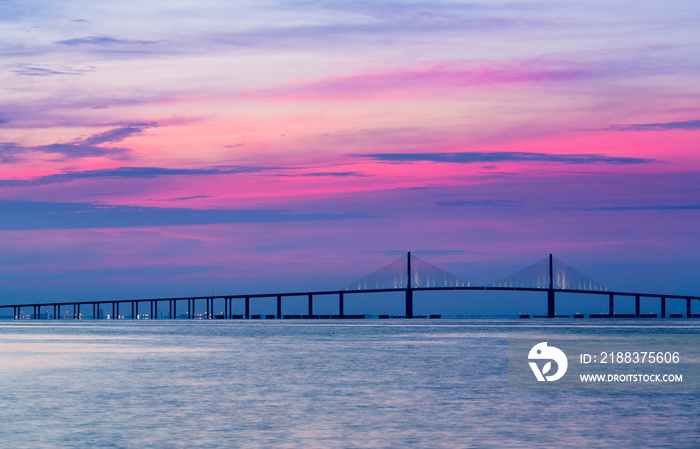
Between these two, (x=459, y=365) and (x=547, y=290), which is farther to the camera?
(x=547, y=290)

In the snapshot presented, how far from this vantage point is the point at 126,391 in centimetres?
2673

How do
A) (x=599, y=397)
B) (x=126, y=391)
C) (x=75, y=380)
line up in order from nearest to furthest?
(x=599, y=397)
(x=126, y=391)
(x=75, y=380)

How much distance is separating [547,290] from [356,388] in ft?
509

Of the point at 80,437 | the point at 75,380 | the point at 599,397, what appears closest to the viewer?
the point at 80,437

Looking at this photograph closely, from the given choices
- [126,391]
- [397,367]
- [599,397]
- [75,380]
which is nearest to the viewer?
[599,397]

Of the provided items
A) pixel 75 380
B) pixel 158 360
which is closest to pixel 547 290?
pixel 158 360

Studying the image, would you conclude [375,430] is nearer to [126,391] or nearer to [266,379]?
[126,391]

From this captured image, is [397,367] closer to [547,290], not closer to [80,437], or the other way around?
[80,437]

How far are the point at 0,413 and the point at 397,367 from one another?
18101 millimetres

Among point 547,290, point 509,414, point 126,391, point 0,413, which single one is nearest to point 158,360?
point 126,391

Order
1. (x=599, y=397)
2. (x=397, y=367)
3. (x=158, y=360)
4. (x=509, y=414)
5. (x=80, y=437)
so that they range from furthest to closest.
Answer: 1. (x=158, y=360)
2. (x=397, y=367)
3. (x=599, y=397)
4. (x=509, y=414)
5. (x=80, y=437)

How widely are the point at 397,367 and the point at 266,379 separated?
735cm

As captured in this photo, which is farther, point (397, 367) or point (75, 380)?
point (397, 367)

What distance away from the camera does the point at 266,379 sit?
30.9 meters
